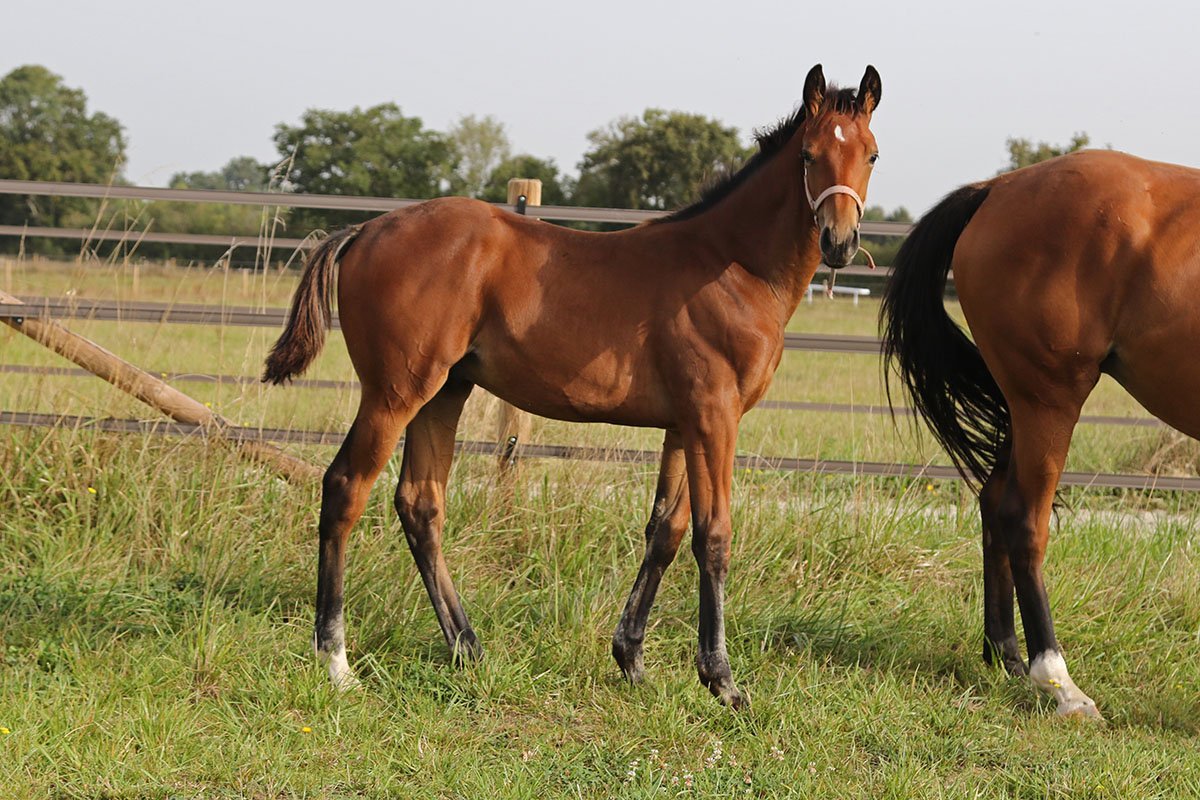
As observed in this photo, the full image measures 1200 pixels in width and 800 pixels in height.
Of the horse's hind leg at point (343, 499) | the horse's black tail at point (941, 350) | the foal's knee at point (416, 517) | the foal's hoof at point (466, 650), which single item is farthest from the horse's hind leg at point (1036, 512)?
the horse's hind leg at point (343, 499)

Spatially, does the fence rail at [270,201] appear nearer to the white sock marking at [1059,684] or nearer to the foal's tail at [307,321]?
the foal's tail at [307,321]

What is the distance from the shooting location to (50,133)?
61281mm

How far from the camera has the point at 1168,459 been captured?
22.8 feet

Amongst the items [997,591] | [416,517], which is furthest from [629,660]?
[997,591]

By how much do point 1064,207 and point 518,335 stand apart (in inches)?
77.4

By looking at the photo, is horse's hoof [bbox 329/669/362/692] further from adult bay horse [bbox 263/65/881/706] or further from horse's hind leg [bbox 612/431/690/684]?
horse's hind leg [bbox 612/431/690/684]

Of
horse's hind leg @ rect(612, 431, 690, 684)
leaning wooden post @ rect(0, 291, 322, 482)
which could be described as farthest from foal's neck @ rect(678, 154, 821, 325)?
leaning wooden post @ rect(0, 291, 322, 482)

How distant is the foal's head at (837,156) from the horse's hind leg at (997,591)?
1.34 meters

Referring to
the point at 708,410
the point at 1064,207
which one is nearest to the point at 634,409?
the point at 708,410

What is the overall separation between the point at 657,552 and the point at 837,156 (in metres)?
1.49

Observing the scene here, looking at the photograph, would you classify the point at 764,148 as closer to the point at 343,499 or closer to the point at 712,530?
the point at 712,530

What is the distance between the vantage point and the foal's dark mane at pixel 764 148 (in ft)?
11.8

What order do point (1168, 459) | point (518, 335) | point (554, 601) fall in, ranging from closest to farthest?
1. point (518, 335)
2. point (554, 601)
3. point (1168, 459)

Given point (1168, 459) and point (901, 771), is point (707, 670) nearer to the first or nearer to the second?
point (901, 771)
